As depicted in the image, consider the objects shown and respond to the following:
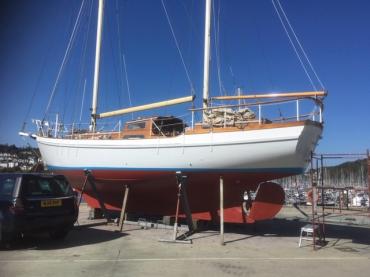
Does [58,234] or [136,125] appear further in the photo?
[136,125]

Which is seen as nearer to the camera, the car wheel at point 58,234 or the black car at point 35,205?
the black car at point 35,205

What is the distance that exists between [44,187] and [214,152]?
17.0 ft

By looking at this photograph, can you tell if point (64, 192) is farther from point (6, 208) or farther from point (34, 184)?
point (6, 208)

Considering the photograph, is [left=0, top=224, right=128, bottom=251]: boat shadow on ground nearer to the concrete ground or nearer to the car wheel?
the concrete ground

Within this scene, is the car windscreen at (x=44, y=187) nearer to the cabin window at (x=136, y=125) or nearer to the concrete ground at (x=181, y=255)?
the concrete ground at (x=181, y=255)

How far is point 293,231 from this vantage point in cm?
1371

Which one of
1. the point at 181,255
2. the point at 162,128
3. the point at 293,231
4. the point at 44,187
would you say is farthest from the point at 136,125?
the point at 181,255

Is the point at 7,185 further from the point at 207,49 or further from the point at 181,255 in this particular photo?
the point at 207,49

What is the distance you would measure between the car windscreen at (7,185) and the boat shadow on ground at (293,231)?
221 inches

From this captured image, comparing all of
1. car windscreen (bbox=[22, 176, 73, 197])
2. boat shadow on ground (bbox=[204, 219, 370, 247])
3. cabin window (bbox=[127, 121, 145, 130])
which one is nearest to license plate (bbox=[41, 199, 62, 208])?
car windscreen (bbox=[22, 176, 73, 197])

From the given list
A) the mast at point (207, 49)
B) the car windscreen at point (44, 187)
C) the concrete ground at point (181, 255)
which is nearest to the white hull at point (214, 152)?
the concrete ground at point (181, 255)

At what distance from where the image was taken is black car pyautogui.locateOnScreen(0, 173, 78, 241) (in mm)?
8812

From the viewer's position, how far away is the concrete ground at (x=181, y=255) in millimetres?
7469

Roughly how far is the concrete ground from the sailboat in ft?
4.31
